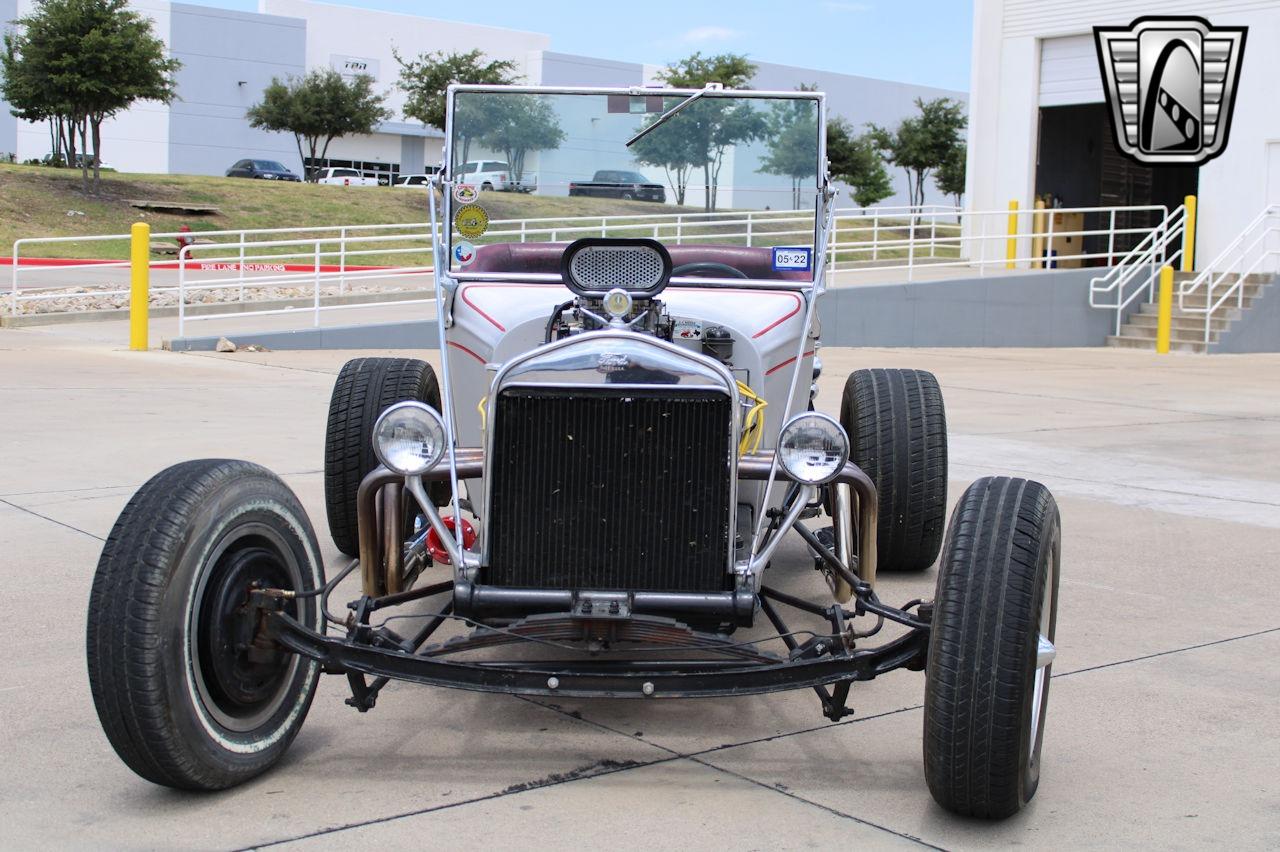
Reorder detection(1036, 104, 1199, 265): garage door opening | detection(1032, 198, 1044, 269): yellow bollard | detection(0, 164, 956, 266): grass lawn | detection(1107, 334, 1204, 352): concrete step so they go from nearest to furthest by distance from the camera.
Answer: detection(1107, 334, 1204, 352): concrete step
detection(1032, 198, 1044, 269): yellow bollard
detection(1036, 104, 1199, 265): garage door opening
detection(0, 164, 956, 266): grass lawn

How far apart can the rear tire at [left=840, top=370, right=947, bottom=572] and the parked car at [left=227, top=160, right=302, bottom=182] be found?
1862 inches

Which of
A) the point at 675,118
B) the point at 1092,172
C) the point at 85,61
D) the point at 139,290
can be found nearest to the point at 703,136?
the point at 675,118

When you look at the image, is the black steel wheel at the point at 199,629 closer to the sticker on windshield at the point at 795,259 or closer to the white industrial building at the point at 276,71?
the sticker on windshield at the point at 795,259

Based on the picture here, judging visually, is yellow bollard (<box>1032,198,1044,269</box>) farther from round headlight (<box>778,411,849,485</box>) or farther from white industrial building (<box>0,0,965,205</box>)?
white industrial building (<box>0,0,965,205</box>)

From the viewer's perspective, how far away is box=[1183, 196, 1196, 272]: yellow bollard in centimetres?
2305

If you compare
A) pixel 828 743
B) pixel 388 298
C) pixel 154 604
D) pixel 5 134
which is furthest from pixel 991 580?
pixel 5 134

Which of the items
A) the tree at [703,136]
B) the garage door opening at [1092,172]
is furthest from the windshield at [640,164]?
the garage door opening at [1092,172]

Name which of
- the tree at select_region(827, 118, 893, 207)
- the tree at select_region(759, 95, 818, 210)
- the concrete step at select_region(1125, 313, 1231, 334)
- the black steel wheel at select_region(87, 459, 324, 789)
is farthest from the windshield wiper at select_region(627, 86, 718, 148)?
the tree at select_region(827, 118, 893, 207)

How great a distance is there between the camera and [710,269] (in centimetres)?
560

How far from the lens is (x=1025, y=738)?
11.1 feet

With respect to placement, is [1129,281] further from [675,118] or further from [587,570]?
[587,570]

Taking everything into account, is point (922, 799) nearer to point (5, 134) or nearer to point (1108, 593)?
point (1108, 593)

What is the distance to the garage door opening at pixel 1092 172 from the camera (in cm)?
2689

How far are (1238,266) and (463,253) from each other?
65.6 ft
